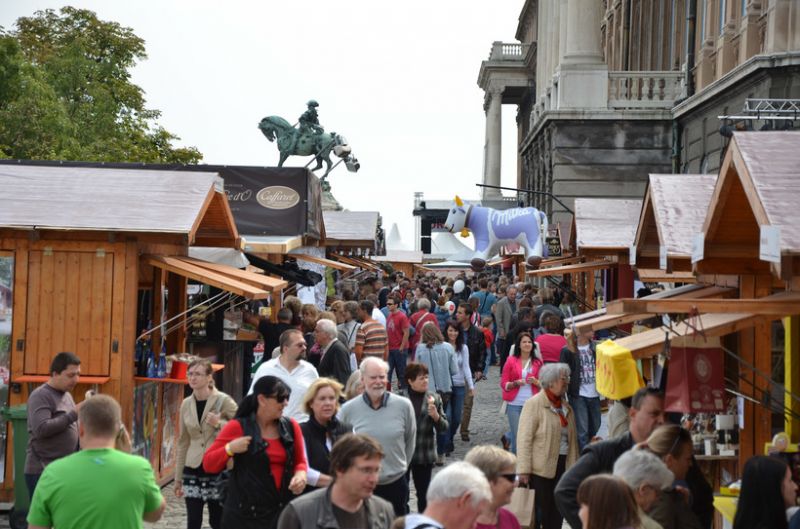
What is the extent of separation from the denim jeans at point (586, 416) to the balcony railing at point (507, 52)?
69899mm

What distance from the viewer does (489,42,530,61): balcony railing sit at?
82250 mm

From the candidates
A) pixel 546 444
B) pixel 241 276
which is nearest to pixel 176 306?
pixel 241 276

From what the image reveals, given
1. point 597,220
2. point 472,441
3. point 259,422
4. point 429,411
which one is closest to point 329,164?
point 597,220

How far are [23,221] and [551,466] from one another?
5082 millimetres

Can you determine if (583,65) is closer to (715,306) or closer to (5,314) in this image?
(5,314)

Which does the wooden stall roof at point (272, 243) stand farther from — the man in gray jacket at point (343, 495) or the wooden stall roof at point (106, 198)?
the man in gray jacket at point (343, 495)

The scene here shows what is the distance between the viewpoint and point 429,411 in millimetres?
9852

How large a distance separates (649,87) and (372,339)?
21.7 meters

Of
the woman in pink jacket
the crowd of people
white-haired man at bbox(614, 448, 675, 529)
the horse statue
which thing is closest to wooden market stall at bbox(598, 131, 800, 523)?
the crowd of people

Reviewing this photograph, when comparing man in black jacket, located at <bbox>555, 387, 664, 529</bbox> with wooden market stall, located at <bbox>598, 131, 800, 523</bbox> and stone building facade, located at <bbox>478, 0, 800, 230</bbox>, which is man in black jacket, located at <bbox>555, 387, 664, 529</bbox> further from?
stone building facade, located at <bbox>478, 0, 800, 230</bbox>

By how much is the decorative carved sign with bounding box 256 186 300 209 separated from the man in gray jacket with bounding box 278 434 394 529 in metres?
16.4

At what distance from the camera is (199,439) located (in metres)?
9.14

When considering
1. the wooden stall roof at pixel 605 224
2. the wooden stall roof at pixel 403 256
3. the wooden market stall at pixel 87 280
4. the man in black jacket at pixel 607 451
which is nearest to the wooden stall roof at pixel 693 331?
the man in black jacket at pixel 607 451

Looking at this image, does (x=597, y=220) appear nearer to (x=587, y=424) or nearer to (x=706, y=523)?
(x=587, y=424)
